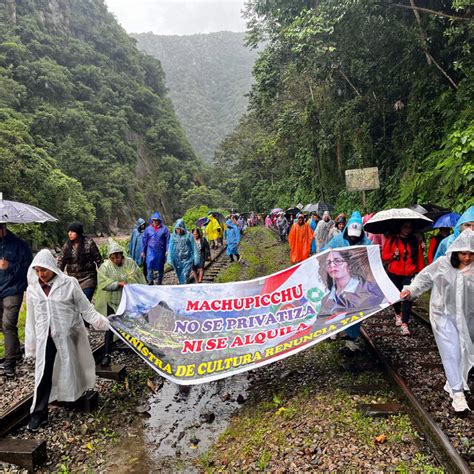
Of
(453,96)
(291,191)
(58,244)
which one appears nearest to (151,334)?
(453,96)

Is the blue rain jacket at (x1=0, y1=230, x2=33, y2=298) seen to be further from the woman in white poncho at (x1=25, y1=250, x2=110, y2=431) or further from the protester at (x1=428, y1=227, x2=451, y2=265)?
the protester at (x1=428, y1=227, x2=451, y2=265)

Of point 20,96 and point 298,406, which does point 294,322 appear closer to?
point 298,406

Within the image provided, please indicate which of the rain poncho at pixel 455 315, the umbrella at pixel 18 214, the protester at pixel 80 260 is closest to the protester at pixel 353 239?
the rain poncho at pixel 455 315

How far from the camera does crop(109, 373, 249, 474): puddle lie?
12.9ft

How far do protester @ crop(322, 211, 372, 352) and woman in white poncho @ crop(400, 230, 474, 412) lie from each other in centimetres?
145

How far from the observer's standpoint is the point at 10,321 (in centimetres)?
524

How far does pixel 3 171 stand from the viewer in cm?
1859

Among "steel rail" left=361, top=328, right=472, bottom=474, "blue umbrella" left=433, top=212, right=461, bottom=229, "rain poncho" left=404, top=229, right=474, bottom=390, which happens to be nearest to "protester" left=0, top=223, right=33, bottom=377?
"steel rail" left=361, top=328, right=472, bottom=474

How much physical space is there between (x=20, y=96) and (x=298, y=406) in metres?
39.0

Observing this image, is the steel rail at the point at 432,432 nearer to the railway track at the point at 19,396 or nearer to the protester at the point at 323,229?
the railway track at the point at 19,396

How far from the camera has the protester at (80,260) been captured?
561 centimetres

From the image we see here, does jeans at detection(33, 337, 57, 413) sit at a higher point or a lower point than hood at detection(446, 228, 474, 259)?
lower

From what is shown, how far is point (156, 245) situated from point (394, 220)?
483 centimetres

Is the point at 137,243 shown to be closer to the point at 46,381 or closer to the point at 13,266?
the point at 13,266
